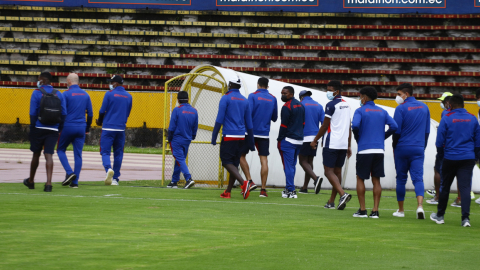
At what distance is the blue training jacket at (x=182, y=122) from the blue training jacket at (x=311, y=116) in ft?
7.19

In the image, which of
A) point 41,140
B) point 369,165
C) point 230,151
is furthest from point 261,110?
point 41,140

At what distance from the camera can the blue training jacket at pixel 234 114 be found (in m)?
9.94

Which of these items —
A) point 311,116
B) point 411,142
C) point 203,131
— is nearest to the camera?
point 411,142

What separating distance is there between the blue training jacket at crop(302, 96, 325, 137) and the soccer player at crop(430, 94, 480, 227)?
4.10 meters

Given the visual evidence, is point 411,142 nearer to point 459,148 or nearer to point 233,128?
point 459,148

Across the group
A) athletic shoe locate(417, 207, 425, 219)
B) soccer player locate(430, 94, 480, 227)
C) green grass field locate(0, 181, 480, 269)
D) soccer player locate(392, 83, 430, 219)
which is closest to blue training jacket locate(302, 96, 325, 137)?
green grass field locate(0, 181, 480, 269)

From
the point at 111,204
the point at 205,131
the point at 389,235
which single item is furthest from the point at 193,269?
the point at 205,131

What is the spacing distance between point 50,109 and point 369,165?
5399mm

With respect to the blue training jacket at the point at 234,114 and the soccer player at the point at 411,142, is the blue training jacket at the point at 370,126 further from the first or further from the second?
the blue training jacket at the point at 234,114

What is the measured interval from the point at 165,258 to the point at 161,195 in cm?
519

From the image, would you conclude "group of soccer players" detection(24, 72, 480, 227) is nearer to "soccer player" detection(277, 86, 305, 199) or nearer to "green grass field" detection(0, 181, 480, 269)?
"soccer player" detection(277, 86, 305, 199)

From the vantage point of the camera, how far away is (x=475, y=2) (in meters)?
24.0

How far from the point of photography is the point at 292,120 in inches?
419

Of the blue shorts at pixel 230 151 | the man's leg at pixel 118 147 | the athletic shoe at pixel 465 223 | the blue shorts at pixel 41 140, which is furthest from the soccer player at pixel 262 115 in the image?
the athletic shoe at pixel 465 223
